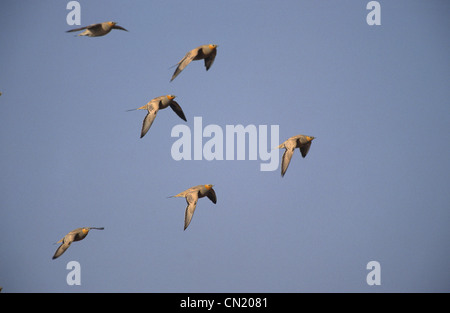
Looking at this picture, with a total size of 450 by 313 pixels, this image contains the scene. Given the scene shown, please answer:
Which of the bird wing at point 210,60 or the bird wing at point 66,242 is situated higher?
the bird wing at point 210,60

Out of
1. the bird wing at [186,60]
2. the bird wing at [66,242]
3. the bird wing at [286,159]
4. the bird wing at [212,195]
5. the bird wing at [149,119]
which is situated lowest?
the bird wing at [66,242]

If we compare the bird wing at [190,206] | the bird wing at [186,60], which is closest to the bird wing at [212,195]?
the bird wing at [190,206]

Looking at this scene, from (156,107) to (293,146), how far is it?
12.7 ft

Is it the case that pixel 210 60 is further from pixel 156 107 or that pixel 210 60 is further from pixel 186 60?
pixel 156 107

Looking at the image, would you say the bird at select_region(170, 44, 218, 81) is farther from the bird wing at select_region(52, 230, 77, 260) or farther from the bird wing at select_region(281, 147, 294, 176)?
the bird wing at select_region(52, 230, 77, 260)

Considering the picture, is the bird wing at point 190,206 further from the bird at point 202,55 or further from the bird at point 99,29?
the bird at point 99,29

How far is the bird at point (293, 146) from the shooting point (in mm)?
14727

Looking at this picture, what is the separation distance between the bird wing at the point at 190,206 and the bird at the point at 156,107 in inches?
79.3

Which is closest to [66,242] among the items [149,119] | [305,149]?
[149,119]

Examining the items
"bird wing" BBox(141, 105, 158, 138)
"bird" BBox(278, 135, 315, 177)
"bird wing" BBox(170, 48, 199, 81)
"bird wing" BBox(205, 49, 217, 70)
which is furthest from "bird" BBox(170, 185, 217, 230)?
"bird wing" BBox(205, 49, 217, 70)

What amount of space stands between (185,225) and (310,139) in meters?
4.95

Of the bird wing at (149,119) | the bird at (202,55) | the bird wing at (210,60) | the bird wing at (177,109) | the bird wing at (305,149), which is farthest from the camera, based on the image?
the bird wing at (305,149)

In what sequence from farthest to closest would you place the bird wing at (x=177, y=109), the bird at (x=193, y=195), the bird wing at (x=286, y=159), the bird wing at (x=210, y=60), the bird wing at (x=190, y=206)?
1. the bird wing at (x=177, y=109)
2. the bird wing at (x=210, y=60)
3. the bird wing at (x=286, y=159)
4. the bird at (x=193, y=195)
5. the bird wing at (x=190, y=206)
